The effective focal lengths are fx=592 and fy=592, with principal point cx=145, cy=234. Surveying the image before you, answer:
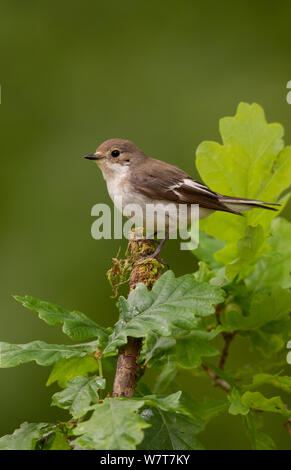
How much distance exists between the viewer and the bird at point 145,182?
2.83 meters

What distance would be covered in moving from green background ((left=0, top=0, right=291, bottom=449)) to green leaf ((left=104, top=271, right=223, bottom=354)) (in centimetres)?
240

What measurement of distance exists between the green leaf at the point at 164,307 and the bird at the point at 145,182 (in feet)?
3.76

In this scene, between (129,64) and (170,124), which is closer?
(170,124)

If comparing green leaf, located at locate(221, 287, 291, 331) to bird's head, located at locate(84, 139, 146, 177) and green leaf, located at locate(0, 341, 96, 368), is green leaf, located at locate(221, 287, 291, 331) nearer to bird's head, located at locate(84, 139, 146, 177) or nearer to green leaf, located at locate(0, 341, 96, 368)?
green leaf, located at locate(0, 341, 96, 368)

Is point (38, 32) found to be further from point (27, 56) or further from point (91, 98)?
point (91, 98)

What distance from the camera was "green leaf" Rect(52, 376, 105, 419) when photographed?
1226 millimetres

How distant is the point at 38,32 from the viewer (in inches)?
210

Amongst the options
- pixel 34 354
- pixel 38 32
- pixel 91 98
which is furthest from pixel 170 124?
pixel 34 354

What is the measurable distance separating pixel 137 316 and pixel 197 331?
29cm

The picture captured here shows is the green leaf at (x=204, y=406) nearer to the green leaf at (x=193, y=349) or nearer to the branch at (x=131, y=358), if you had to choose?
the green leaf at (x=193, y=349)

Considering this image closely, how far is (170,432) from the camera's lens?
1.35 meters

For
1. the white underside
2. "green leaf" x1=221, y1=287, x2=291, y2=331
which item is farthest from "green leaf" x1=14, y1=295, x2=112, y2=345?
the white underside

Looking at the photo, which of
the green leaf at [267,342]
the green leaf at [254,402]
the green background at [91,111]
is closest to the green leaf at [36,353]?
the green leaf at [254,402]
